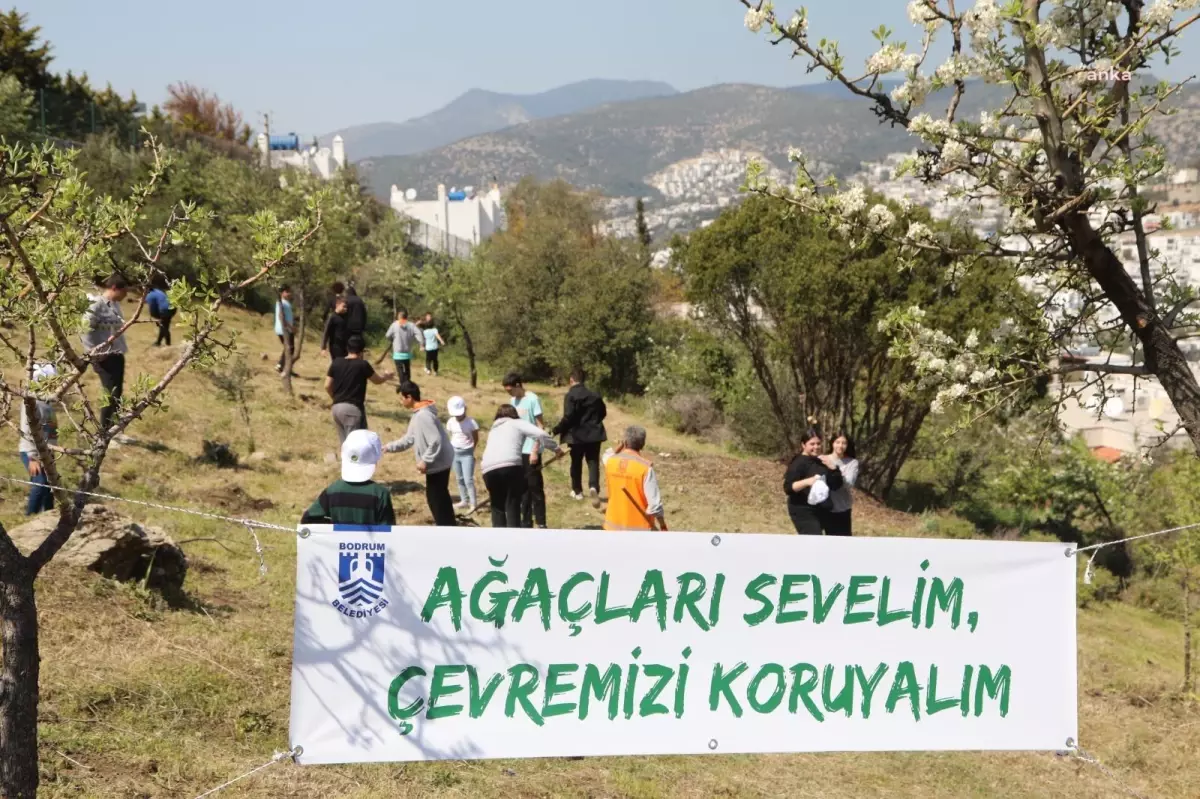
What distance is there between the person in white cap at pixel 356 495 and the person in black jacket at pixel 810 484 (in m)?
4.29

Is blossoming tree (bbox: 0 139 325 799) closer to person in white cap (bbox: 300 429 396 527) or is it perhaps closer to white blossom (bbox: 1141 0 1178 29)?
person in white cap (bbox: 300 429 396 527)

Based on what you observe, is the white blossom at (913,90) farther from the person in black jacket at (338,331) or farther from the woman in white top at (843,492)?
the person in black jacket at (338,331)

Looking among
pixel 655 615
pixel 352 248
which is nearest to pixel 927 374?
pixel 655 615

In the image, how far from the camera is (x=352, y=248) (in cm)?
2430

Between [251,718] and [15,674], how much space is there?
2.37 m

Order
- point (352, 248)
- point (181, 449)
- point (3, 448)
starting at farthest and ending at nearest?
1. point (352, 248)
2. point (181, 449)
3. point (3, 448)

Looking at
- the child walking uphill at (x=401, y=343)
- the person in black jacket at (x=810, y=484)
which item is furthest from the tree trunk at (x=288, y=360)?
the person in black jacket at (x=810, y=484)

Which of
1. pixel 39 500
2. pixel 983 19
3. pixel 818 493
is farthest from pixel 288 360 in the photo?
pixel 983 19

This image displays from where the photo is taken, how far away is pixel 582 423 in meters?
13.5

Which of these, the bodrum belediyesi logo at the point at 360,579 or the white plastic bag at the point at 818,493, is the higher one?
the bodrum belediyesi logo at the point at 360,579

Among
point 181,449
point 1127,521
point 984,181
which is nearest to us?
point 984,181

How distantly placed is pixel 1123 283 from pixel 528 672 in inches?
155

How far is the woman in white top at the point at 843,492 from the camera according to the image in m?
9.48

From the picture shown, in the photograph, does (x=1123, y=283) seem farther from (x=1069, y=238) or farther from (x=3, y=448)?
(x=3, y=448)
